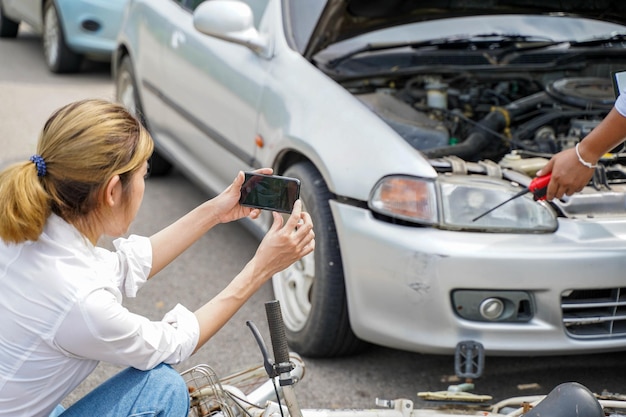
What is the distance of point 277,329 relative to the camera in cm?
Answer: 201

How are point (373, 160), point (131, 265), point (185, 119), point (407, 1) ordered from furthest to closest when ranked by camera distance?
1. point (185, 119)
2. point (407, 1)
3. point (373, 160)
4. point (131, 265)

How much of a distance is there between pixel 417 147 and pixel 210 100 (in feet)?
3.84

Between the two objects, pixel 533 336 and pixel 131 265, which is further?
pixel 533 336

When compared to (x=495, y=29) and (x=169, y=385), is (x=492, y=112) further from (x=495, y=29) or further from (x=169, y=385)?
(x=169, y=385)

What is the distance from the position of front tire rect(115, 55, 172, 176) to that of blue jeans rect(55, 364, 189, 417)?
3556mm

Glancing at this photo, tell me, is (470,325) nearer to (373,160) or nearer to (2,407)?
(373,160)

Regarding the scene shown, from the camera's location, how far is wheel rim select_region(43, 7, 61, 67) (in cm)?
831

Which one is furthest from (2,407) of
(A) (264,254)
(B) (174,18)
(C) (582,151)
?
(B) (174,18)

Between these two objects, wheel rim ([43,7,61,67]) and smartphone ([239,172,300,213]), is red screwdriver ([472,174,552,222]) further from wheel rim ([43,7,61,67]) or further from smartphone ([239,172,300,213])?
wheel rim ([43,7,61,67])

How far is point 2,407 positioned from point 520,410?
4.20 feet

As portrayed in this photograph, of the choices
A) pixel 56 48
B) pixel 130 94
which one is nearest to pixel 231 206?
pixel 130 94

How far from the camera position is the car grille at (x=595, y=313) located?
9.89ft

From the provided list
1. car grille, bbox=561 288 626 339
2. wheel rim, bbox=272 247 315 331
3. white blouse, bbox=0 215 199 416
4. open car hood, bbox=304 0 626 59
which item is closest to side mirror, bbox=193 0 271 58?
open car hood, bbox=304 0 626 59

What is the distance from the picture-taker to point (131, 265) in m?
2.44
